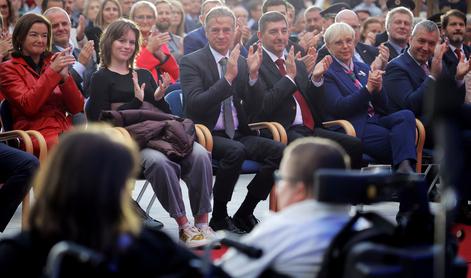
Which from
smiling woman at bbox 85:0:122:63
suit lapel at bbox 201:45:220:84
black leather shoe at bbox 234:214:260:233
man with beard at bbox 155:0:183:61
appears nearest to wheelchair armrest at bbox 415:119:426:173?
black leather shoe at bbox 234:214:260:233

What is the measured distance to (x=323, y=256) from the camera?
3189 mm

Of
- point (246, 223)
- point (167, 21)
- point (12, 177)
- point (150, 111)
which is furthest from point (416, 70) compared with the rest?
point (12, 177)

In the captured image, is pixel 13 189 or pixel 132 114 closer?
pixel 13 189

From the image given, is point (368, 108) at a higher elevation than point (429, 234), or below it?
below

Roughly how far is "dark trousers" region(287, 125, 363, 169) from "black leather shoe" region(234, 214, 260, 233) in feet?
2.34

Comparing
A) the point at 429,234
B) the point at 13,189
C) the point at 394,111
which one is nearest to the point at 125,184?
the point at 429,234

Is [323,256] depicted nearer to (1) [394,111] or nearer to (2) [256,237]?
(2) [256,237]

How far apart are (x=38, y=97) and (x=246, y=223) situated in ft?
5.79

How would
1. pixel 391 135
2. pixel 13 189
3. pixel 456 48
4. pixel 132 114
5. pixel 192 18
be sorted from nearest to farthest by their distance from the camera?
1. pixel 13 189
2. pixel 132 114
3. pixel 391 135
4. pixel 456 48
5. pixel 192 18

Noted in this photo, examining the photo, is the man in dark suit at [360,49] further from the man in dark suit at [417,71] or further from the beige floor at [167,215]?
the beige floor at [167,215]

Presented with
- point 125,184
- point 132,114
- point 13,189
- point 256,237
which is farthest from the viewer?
point 132,114

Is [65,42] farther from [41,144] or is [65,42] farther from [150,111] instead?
[41,144]

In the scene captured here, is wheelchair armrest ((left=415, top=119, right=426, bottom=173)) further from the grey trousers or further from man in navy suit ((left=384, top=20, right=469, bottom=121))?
the grey trousers

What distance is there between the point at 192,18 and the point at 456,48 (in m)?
4.11
